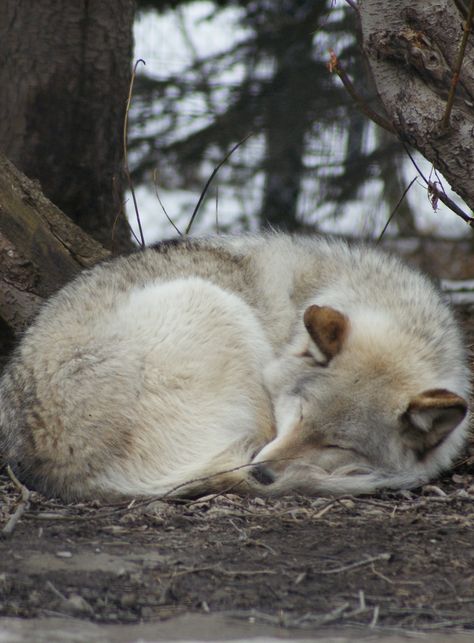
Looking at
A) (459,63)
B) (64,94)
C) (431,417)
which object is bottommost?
(431,417)

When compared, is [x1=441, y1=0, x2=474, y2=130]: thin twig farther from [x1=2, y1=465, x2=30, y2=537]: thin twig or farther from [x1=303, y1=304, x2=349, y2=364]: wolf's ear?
[x1=2, y1=465, x2=30, y2=537]: thin twig

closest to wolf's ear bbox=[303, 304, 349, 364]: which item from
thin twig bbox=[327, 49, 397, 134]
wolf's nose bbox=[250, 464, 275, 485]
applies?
wolf's nose bbox=[250, 464, 275, 485]

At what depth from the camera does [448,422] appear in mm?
4406

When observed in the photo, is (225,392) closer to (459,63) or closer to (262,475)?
(262,475)

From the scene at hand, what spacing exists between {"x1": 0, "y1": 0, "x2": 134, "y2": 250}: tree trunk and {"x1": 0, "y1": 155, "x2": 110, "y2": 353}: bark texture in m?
1.07

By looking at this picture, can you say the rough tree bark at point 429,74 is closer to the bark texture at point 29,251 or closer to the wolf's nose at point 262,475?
the wolf's nose at point 262,475

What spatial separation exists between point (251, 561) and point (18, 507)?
1.18 m

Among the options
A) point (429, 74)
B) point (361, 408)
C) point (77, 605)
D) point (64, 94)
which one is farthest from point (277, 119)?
point (77, 605)

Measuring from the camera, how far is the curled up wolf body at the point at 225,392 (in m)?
4.27

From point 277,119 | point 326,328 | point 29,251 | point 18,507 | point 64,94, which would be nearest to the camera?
point 18,507

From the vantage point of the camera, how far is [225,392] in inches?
181

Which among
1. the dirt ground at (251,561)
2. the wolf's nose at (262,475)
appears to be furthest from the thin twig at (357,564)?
the wolf's nose at (262,475)

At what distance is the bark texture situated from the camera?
228 inches

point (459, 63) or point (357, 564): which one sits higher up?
point (459, 63)
